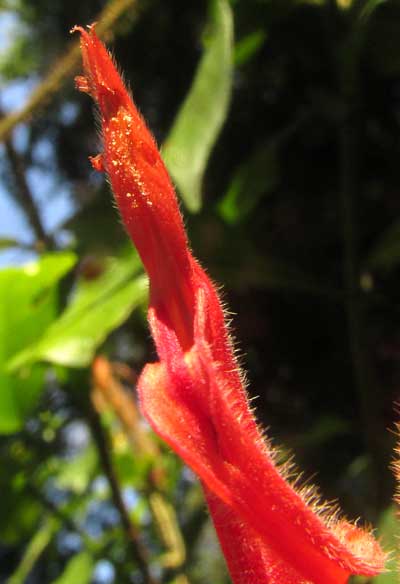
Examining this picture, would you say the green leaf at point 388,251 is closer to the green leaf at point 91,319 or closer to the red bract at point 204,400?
the green leaf at point 91,319

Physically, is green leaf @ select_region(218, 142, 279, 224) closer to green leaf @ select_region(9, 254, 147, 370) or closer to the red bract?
green leaf @ select_region(9, 254, 147, 370)

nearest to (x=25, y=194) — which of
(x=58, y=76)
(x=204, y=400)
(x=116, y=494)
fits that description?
(x=58, y=76)

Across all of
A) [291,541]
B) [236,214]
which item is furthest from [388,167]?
[291,541]

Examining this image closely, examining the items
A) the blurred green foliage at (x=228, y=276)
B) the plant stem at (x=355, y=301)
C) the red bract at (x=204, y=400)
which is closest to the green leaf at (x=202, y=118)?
the blurred green foliage at (x=228, y=276)

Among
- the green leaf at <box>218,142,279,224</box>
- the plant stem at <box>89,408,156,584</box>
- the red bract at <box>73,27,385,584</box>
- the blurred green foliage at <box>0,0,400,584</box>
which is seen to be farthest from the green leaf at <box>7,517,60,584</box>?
the red bract at <box>73,27,385,584</box>

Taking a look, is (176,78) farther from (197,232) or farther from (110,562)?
(110,562)
